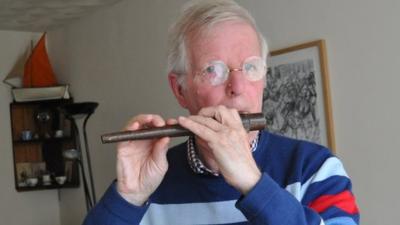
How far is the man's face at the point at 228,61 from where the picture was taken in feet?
3.24

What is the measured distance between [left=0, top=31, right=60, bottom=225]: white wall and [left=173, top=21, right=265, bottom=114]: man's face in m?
3.63

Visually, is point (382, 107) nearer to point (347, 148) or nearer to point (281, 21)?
point (347, 148)

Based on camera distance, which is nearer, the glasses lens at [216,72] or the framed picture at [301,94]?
the glasses lens at [216,72]

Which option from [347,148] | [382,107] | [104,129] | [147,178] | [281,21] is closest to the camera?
[147,178]

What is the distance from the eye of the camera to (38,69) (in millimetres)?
4387

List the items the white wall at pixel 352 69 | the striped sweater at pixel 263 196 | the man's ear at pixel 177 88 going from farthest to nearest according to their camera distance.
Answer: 1. the white wall at pixel 352 69
2. the man's ear at pixel 177 88
3. the striped sweater at pixel 263 196

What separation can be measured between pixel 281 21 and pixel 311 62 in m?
0.25

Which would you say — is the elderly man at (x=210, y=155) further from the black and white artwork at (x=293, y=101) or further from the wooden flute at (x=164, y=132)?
the black and white artwork at (x=293, y=101)

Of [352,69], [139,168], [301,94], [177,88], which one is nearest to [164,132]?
[139,168]

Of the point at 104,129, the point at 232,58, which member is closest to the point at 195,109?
the point at 232,58

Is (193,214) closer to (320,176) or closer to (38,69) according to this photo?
(320,176)

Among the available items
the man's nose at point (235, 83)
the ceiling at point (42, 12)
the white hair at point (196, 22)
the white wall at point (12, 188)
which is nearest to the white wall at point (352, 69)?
the ceiling at point (42, 12)

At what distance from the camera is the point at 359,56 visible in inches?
87.0

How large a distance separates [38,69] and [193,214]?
361cm
